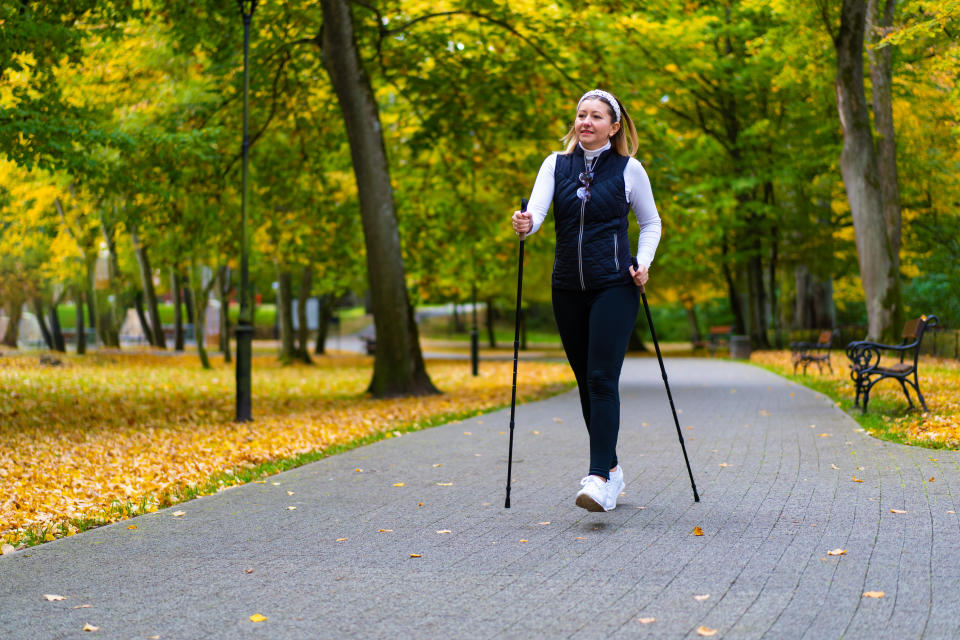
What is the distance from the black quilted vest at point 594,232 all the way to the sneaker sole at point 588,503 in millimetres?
1095

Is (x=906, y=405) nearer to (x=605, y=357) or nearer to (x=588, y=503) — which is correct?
(x=605, y=357)

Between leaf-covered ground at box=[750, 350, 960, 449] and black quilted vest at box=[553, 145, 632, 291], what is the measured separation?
4.20 m

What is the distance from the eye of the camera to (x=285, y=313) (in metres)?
30.4

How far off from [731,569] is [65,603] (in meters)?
2.78

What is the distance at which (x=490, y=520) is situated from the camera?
5.78 meters

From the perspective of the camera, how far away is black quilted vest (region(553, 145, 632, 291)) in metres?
5.53

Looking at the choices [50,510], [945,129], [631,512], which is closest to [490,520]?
[631,512]

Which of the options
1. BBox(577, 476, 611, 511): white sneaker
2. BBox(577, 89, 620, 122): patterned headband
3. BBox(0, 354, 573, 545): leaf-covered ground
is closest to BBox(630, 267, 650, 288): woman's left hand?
BBox(577, 89, 620, 122): patterned headband

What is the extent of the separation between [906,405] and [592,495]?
721 cm

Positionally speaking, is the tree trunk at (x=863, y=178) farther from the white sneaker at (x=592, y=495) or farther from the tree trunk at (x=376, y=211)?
the white sneaker at (x=592, y=495)

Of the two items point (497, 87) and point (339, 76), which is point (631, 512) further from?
point (497, 87)

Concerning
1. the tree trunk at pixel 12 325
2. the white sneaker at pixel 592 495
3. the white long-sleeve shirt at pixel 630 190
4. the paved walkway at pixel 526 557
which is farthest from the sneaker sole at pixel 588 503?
the tree trunk at pixel 12 325

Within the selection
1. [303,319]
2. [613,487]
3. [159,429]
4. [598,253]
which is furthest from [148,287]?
[598,253]

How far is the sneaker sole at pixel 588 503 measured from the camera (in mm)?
5344
